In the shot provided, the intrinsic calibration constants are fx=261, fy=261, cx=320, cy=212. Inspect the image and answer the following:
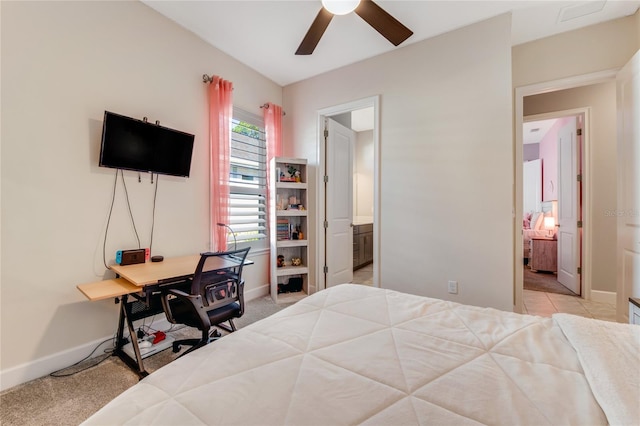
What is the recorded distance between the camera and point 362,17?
193 centimetres

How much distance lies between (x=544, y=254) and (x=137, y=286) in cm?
605

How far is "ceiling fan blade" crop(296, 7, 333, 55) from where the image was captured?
191cm

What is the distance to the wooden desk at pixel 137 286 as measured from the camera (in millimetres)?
1832

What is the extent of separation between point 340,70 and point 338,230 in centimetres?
221

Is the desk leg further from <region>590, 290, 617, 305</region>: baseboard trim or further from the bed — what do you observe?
<region>590, 290, 617, 305</region>: baseboard trim

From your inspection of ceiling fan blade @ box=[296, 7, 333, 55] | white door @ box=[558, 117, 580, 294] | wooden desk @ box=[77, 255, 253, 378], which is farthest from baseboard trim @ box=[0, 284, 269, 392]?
white door @ box=[558, 117, 580, 294]

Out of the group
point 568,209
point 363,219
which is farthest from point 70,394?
point 568,209

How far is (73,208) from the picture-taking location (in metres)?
2.02

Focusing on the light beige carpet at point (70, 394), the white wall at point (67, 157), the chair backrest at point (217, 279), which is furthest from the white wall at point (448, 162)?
the light beige carpet at point (70, 394)

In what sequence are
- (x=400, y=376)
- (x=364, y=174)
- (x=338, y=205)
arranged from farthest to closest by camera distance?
(x=364, y=174), (x=338, y=205), (x=400, y=376)

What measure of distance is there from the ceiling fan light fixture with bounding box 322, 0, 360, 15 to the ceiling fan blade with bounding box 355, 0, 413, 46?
9cm

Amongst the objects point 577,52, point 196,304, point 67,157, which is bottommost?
point 196,304

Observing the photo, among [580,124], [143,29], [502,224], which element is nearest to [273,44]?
[143,29]

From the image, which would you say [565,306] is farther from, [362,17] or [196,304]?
[196,304]
